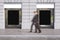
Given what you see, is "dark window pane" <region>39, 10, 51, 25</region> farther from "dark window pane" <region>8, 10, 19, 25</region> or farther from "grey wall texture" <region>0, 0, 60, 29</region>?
"dark window pane" <region>8, 10, 19, 25</region>

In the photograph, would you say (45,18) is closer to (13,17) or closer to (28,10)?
(28,10)

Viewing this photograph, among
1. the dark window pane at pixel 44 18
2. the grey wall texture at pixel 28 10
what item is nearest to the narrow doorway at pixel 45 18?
the dark window pane at pixel 44 18

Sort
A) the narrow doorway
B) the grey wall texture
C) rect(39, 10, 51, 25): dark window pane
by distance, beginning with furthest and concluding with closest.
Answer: rect(39, 10, 51, 25): dark window pane, the narrow doorway, the grey wall texture

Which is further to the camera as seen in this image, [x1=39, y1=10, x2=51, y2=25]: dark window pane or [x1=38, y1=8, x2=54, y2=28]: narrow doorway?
[x1=39, y1=10, x2=51, y2=25]: dark window pane

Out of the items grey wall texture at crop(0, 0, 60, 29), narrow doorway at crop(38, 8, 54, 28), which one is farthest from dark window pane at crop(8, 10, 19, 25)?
narrow doorway at crop(38, 8, 54, 28)

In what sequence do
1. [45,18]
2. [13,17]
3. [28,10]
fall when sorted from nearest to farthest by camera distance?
[28,10] < [45,18] < [13,17]

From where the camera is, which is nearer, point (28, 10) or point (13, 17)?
point (28, 10)

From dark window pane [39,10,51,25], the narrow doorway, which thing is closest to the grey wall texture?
the narrow doorway

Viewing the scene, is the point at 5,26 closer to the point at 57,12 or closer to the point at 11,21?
the point at 11,21

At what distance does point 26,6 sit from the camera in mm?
14734

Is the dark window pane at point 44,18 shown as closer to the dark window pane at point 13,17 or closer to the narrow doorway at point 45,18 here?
the narrow doorway at point 45,18

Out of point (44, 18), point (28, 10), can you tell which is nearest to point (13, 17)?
point (28, 10)

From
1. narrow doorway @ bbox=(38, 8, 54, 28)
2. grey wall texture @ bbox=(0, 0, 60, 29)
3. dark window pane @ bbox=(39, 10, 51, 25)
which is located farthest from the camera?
dark window pane @ bbox=(39, 10, 51, 25)

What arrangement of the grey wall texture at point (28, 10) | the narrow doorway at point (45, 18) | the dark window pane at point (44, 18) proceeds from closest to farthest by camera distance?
the grey wall texture at point (28, 10) → the narrow doorway at point (45, 18) → the dark window pane at point (44, 18)
